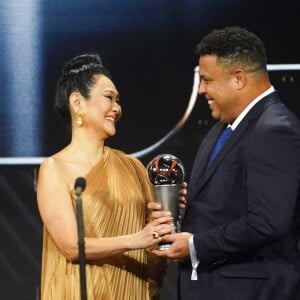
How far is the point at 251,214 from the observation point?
100.0 inches

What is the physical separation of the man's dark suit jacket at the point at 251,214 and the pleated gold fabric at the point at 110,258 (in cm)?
24

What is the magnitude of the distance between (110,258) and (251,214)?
61 centimetres

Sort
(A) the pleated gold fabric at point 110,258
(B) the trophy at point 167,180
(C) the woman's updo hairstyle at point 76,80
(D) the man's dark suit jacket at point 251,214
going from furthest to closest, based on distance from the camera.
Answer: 1. (C) the woman's updo hairstyle at point 76,80
2. (A) the pleated gold fabric at point 110,258
3. (B) the trophy at point 167,180
4. (D) the man's dark suit jacket at point 251,214

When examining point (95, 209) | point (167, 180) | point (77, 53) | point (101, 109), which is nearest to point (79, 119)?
point (101, 109)

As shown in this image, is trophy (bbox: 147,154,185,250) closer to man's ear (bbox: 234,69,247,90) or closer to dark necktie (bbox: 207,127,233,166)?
dark necktie (bbox: 207,127,233,166)

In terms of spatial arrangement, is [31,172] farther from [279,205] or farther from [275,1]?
[279,205]

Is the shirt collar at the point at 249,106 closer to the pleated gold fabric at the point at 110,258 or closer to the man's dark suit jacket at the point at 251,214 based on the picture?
the man's dark suit jacket at the point at 251,214

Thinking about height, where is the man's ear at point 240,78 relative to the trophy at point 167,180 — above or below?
above

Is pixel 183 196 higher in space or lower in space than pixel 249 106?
lower

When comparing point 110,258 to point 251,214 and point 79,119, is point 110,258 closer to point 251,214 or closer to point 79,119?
point 79,119

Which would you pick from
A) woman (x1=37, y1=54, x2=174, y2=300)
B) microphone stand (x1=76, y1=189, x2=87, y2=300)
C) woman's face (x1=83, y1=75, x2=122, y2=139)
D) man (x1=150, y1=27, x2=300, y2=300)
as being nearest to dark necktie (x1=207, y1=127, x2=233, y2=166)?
man (x1=150, y1=27, x2=300, y2=300)

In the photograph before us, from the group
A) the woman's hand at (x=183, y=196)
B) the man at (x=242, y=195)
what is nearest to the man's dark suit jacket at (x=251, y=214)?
the man at (x=242, y=195)

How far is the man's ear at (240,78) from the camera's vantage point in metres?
2.71

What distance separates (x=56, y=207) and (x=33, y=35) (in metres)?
1.40
